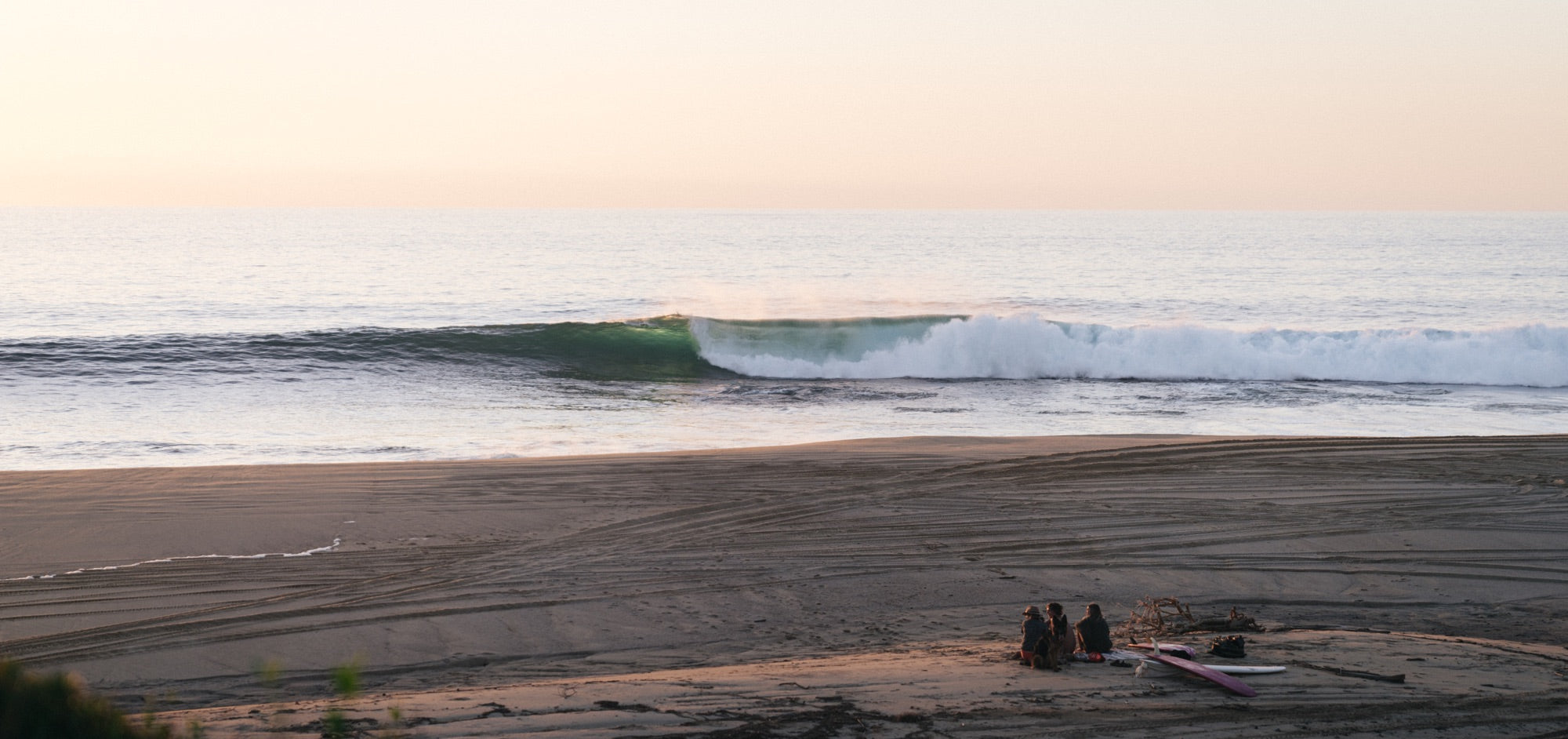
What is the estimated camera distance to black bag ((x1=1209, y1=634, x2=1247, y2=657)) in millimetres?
6758

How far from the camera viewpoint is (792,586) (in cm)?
868

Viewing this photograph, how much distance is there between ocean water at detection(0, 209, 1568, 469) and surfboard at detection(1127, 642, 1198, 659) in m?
8.93

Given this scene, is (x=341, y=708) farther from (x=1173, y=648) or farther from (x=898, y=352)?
(x=898, y=352)

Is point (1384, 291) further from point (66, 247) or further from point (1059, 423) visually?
point (66, 247)

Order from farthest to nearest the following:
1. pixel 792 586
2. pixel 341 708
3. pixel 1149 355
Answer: pixel 1149 355, pixel 792 586, pixel 341 708

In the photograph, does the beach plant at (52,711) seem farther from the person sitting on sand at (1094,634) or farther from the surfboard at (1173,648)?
the surfboard at (1173,648)

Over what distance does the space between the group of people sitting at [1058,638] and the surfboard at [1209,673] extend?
1.12 feet

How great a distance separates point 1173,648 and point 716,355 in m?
19.8

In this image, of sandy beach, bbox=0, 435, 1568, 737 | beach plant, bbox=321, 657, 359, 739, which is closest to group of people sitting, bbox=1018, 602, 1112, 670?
sandy beach, bbox=0, 435, 1568, 737

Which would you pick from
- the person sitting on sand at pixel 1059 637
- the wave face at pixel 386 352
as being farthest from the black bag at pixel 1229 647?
the wave face at pixel 386 352

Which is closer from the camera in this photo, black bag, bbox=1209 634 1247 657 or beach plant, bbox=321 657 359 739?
beach plant, bbox=321 657 359 739

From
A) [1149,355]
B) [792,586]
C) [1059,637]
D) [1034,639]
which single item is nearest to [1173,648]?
[1059,637]

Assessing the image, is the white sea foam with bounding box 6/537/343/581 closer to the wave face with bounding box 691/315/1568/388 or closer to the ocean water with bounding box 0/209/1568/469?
the ocean water with bounding box 0/209/1568/469

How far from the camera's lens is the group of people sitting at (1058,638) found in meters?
6.61
